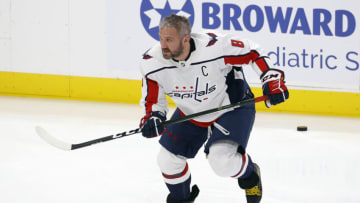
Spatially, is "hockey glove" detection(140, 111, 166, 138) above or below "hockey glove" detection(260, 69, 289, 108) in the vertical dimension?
below

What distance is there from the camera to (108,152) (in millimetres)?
4293

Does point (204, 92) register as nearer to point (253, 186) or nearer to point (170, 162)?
point (170, 162)

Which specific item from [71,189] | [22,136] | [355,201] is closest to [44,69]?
[22,136]

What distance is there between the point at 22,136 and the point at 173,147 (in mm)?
2059

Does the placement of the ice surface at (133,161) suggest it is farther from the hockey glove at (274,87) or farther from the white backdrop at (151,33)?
the hockey glove at (274,87)

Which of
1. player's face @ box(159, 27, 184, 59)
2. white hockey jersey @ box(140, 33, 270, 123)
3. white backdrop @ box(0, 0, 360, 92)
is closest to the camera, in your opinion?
player's face @ box(159, 27, 184, 59)

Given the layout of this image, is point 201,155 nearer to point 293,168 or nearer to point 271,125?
point 293,168

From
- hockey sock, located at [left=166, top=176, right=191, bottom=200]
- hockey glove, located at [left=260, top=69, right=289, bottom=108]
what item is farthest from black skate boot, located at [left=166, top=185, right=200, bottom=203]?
hockey glove, located at [left=260, top=69, right=289, bottom=108]

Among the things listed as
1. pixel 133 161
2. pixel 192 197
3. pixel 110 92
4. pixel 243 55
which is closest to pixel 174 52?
pixel 243 55

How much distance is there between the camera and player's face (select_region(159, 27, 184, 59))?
271 cm

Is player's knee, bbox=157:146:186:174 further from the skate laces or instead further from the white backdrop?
the white backdrop

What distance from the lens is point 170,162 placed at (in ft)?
9.84

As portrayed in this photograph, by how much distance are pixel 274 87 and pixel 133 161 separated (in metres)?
1.54

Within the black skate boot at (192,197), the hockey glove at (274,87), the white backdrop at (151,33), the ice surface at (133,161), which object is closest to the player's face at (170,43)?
the hockey glove at (274,87)
